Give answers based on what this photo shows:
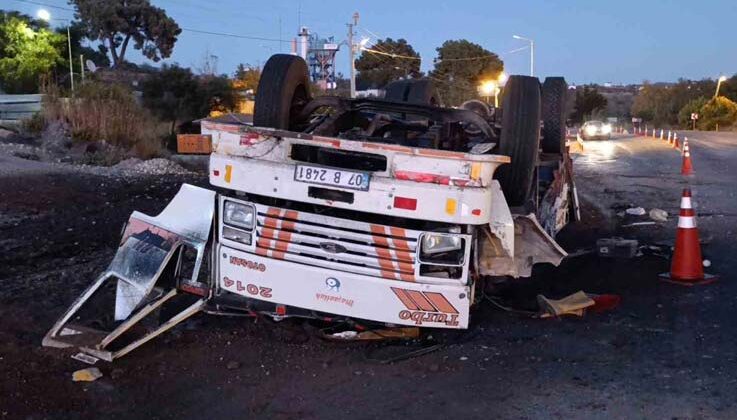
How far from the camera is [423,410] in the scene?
4262mm

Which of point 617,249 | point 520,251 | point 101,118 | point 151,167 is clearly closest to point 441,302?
point 520,251

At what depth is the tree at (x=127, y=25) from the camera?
5547 centimetres

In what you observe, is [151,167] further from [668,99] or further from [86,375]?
[668,99]

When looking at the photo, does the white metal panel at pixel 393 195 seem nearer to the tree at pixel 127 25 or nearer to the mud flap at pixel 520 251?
the mud flap at pixel 520 251

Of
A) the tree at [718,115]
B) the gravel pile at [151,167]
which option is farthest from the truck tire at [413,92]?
the tree at [718,115]

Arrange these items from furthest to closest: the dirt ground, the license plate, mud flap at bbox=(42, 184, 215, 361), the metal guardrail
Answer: the metal guardrail
mud flap at bbox=(42, 184, 215, 361)
the license plate
the dirt ground

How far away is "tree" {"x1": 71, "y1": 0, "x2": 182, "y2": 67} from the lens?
55.5 m

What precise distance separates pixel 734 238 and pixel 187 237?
639 centimetres

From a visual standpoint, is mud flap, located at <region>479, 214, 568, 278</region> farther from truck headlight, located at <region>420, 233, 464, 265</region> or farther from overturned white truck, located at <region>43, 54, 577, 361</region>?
truck headlight, located at <region>420, 233, 464, 265</region>

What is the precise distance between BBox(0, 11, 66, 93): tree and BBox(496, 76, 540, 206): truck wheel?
3686 centimetres

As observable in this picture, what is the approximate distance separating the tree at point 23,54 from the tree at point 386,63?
83.5ft

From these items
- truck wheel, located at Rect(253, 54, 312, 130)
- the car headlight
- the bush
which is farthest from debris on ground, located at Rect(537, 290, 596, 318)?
the bush

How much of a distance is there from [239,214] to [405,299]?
1.22 meters

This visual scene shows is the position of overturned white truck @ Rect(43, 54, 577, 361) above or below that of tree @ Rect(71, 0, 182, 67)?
below
